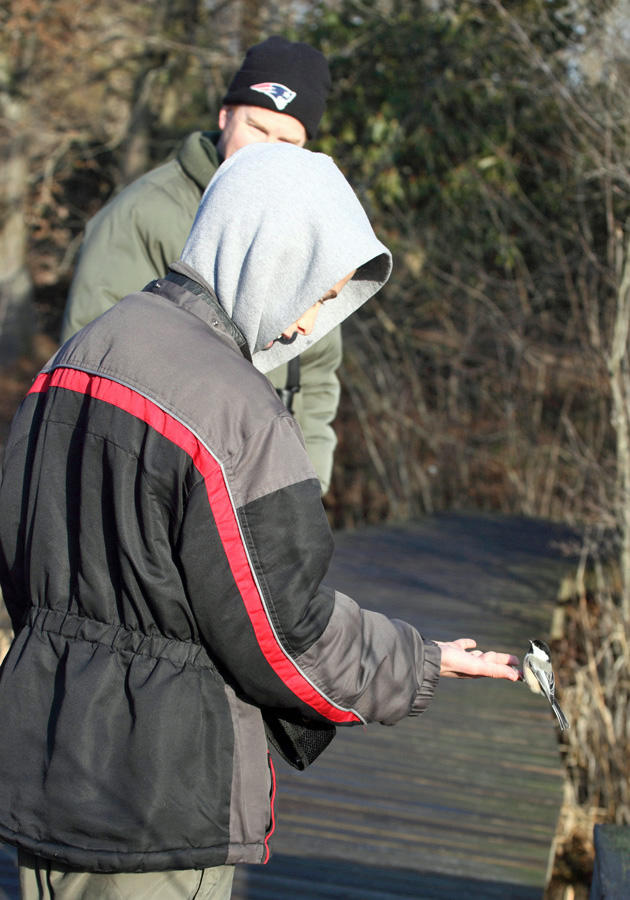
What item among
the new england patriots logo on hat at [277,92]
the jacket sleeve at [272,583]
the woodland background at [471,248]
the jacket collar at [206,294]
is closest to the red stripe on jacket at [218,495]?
the jacket sleeve at [272,583]

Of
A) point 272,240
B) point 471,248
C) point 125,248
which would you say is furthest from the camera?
point 471,248

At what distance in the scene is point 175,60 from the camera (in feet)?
44.9

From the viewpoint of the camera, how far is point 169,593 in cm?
140

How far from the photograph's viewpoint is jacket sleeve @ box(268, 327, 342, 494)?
307cm

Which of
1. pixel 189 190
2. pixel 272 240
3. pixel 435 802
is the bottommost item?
pixel 435 802

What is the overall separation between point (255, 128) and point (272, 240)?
1.41 meters

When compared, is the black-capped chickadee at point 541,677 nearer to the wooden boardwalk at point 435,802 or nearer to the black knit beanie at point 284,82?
the wooden boardwalk at point 435,802

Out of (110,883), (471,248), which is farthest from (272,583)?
(471,248)

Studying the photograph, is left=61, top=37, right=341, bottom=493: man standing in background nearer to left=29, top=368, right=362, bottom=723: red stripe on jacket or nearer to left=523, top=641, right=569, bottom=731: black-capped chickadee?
left=523, top=641, right=569, bottom=731: black-capped chickadee

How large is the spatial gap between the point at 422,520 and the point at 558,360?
2.39 metres

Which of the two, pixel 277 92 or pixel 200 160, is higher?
pixel 277 92

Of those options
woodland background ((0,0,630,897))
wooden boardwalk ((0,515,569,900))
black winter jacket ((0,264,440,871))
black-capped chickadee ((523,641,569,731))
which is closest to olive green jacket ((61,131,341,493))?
wooden boardwalk ((0,515,569,900))

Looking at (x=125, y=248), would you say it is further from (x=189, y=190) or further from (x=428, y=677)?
(x=428, y=677)

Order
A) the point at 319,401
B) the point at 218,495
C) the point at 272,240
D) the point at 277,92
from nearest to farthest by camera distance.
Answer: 1. the point at 218,495
2. the point at 272,240
3. the point at 277,92
4. the point at 319,401
